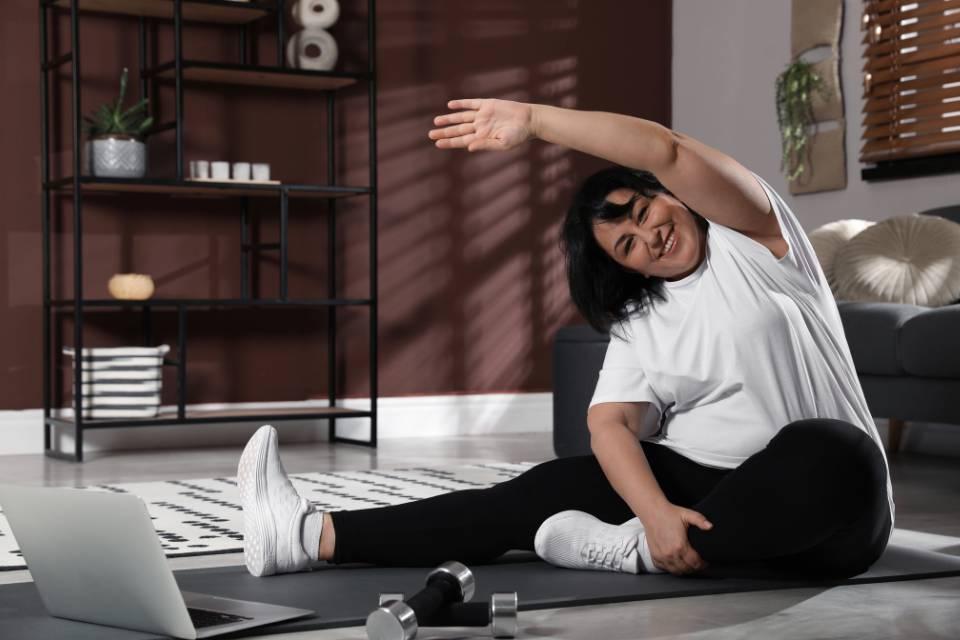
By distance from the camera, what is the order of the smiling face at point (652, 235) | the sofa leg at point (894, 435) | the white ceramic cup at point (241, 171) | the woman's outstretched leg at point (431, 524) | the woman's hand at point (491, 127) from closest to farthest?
the woman's hand at point (491, 127) → the smiling face at point (652, 235) → the woman's outstretched leg at point (431, 524) → the sofa leg at point (894, 435) → the white ceramic cup at point (241, 171)

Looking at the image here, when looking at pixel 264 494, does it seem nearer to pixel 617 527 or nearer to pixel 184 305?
pixel 617 527

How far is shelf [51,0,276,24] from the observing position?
4.55 meters

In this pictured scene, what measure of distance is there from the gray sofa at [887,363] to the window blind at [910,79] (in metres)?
0.45

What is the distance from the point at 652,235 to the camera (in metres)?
1.96

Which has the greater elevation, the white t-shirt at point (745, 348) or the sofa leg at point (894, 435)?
the white t-shirt at point (745, 348)

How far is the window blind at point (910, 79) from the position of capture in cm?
449

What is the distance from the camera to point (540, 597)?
1.93 m

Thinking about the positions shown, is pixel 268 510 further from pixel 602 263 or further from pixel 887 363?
pixel 887 363

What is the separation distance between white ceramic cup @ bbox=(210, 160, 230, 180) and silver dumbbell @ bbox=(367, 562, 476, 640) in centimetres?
306

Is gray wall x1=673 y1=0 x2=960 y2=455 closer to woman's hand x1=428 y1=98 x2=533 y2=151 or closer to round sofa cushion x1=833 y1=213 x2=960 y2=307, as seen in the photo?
round sofa cushion x1=833 y1=213 x2=960 y2=307

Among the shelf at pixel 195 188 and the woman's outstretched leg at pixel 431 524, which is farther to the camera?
the shelf at pixel 195 188

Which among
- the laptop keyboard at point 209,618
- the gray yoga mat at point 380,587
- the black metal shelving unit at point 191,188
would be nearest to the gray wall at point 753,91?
the black metal shelving unit at point 191,188

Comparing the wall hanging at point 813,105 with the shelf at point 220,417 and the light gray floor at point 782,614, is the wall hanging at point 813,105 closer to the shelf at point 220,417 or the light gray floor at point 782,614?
the shelf at point 220,417

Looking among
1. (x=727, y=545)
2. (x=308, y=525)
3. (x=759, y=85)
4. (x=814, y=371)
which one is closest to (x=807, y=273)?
(x=814, y=371)
